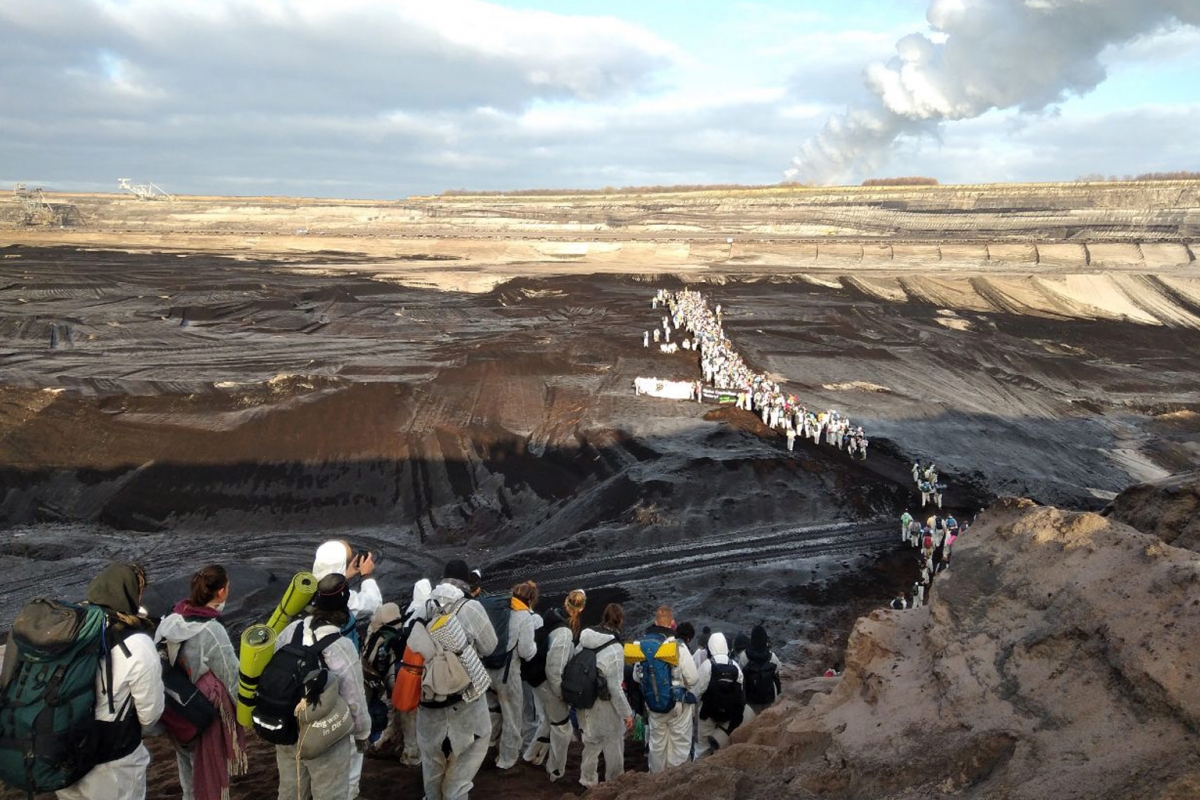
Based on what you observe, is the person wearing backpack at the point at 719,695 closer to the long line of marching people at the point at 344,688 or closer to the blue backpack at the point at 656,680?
the long line of marching people at the point at 344,688

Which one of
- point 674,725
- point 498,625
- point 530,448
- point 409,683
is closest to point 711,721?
point 674,725

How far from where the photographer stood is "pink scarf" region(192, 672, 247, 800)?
4574 millimetres

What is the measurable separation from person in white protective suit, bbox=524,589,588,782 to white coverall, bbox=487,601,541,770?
16 cm

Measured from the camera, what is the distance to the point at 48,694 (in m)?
3.79

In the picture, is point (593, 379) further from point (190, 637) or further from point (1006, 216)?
point (1006, 216)

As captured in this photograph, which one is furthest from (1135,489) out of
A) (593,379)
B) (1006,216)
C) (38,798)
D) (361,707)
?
(1006,216)

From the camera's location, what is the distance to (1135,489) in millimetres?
8609

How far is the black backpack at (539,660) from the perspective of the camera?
6.27 metres

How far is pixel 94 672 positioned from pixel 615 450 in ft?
54.6

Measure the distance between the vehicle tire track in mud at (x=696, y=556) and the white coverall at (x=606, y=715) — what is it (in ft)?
24.6

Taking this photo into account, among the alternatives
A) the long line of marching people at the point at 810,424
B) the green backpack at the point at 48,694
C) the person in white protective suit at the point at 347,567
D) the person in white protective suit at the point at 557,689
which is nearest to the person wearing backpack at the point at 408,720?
the person in white protective suit at the point at 347,567

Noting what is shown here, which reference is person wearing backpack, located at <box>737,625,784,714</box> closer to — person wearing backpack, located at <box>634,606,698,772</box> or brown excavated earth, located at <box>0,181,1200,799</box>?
brown excavated earth, located at <box>0,181,1200,799</box>

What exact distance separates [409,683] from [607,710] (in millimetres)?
1708

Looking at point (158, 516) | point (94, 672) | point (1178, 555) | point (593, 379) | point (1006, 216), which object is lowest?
point (158, 516)
